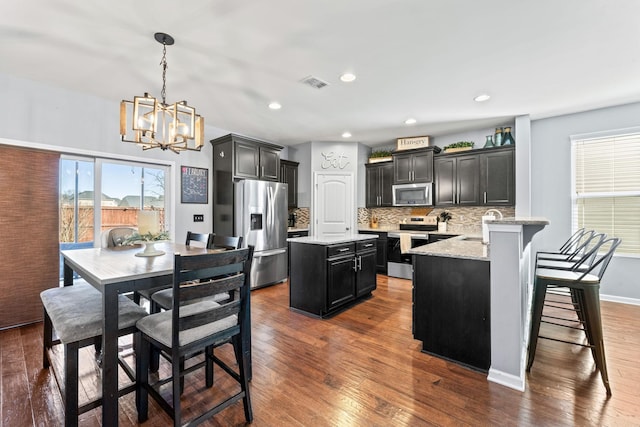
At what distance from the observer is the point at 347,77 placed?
2.93m

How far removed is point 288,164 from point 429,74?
3.36 m

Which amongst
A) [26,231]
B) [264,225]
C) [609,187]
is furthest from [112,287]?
[609,187]

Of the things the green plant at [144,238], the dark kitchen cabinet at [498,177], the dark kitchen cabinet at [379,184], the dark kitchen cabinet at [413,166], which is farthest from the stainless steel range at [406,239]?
the green plant at [144,238]

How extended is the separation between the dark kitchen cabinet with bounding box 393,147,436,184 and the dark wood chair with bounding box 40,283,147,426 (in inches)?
185

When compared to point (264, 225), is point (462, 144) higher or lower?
higher

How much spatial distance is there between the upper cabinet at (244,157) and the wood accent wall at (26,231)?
1961 millimetres

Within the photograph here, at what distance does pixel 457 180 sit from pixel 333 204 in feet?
7.54

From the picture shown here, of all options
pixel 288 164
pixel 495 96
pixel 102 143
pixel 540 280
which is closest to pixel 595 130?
pixel 495 96

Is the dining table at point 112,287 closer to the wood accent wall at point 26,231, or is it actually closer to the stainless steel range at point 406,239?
the wood accent wall at point 26,231

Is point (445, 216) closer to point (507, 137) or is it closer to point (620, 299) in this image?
point (507, 137)

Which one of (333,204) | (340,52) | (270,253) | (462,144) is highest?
(340,52)

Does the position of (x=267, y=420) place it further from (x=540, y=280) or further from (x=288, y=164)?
(x=288, y=164)

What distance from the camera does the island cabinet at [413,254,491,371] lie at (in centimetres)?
211

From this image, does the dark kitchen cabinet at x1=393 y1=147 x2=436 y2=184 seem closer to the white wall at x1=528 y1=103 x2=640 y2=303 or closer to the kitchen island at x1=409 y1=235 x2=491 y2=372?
the white wall at x1=528 y1=103 x2=640 y2=303
